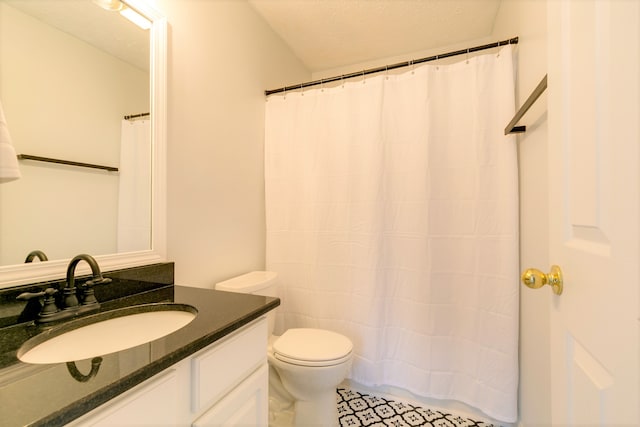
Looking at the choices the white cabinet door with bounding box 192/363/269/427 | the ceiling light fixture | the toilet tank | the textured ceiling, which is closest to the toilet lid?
the toilet tank

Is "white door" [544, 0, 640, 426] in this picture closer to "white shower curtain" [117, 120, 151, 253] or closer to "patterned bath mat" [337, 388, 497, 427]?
"patterned bath mat" [337, 388, 497, 427]

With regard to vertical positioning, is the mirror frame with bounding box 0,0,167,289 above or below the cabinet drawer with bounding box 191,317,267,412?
above

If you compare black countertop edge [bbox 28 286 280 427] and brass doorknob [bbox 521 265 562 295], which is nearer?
black countertop edge [bbox 28 286 280 427]

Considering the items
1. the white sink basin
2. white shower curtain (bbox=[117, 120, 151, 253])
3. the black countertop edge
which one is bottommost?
the white sink basin

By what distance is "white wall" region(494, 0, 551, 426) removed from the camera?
105 cm

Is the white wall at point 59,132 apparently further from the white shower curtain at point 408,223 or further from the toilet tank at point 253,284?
the white shower curtain at point 408,223

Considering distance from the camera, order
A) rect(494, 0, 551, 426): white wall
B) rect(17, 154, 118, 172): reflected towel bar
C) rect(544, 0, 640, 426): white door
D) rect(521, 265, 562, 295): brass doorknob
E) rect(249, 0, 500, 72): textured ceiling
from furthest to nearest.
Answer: rect(249, 0, 500, 72): textured ceiling < rect(494, 0, 551, 426): white wall < rect(17, 154, 118, 172): reflected towel bar < rect(521, 265, 562, 295): brass doorknob < rect(544, 0, 640, 426): white door

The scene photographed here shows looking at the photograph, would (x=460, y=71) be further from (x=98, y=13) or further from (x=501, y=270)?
(x=98, y=13)

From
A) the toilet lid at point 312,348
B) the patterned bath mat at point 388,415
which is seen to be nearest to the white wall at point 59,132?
the toilet lid at point 312,348

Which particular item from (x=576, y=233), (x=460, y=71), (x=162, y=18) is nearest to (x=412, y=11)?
(x=460, y=71)

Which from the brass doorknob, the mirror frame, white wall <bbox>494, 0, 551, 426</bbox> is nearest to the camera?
the brass doorknob

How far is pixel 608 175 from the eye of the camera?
0.44 m

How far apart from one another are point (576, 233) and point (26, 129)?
1.48 m

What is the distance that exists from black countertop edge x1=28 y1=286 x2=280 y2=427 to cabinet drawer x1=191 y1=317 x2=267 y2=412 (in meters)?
0.05
